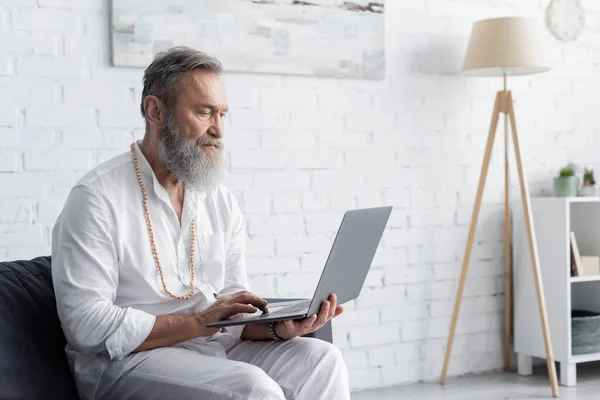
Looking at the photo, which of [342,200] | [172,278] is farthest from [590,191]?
[172,278]

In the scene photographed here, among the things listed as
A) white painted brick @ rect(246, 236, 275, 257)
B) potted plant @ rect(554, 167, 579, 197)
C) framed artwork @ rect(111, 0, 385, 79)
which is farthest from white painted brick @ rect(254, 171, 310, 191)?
potted plant @ rect(554, 167, 579, 197)

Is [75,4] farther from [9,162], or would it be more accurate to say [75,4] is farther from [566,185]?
[566,185]

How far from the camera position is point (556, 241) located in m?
4.17

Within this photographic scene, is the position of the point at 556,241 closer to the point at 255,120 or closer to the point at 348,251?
the point at 255,120

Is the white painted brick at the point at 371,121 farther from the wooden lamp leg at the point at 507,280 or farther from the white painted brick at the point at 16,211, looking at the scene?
the white painted brick at the point at 16,211

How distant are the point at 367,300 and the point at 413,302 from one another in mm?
260

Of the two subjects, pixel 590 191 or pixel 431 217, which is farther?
pixel 590 191

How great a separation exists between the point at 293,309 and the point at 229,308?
0.18 m

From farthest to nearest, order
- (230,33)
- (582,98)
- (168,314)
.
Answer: (582,98) < (230,33) < (168,314)

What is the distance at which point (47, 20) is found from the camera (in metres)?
3.32

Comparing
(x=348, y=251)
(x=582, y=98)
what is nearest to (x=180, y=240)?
(x=348, y=251)

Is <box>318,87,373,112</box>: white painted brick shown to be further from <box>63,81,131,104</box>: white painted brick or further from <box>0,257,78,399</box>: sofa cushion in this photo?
<box>0,257,78,399</box>: sofa cushion

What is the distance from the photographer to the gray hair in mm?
2453

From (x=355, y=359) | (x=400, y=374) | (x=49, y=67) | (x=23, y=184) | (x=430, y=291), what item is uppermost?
(x=49, y=67)
